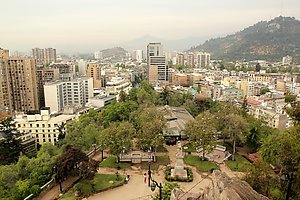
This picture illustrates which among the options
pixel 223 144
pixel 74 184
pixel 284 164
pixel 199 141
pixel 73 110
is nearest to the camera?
pixel 284 164

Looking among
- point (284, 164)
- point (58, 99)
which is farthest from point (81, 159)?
point (58, 99)

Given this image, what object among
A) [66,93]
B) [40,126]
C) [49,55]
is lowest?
[40,126]

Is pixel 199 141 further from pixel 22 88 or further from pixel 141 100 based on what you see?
pixel 22 88

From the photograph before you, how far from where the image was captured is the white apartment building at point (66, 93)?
1752 inches

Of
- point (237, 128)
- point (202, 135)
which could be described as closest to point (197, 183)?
point (202, 135)

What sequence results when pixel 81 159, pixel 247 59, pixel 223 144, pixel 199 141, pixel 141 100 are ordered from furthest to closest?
1. pixel 247 59
2. pixel 141 100
3. pixel 223 144
4. pixel 199 141
5. pixel 81 159

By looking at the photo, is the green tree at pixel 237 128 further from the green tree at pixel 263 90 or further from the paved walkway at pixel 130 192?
the green tree at pixel 263 90

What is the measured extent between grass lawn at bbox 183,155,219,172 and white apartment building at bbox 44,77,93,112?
2511cm

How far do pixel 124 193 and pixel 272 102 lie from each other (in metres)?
32.2

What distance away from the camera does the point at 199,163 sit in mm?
21578

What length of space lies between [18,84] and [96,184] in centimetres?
3507

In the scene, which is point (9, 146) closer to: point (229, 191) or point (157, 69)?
point (229, 191)

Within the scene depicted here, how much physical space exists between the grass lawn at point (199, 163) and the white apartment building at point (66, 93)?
25.1 metres

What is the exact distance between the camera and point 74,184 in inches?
709
